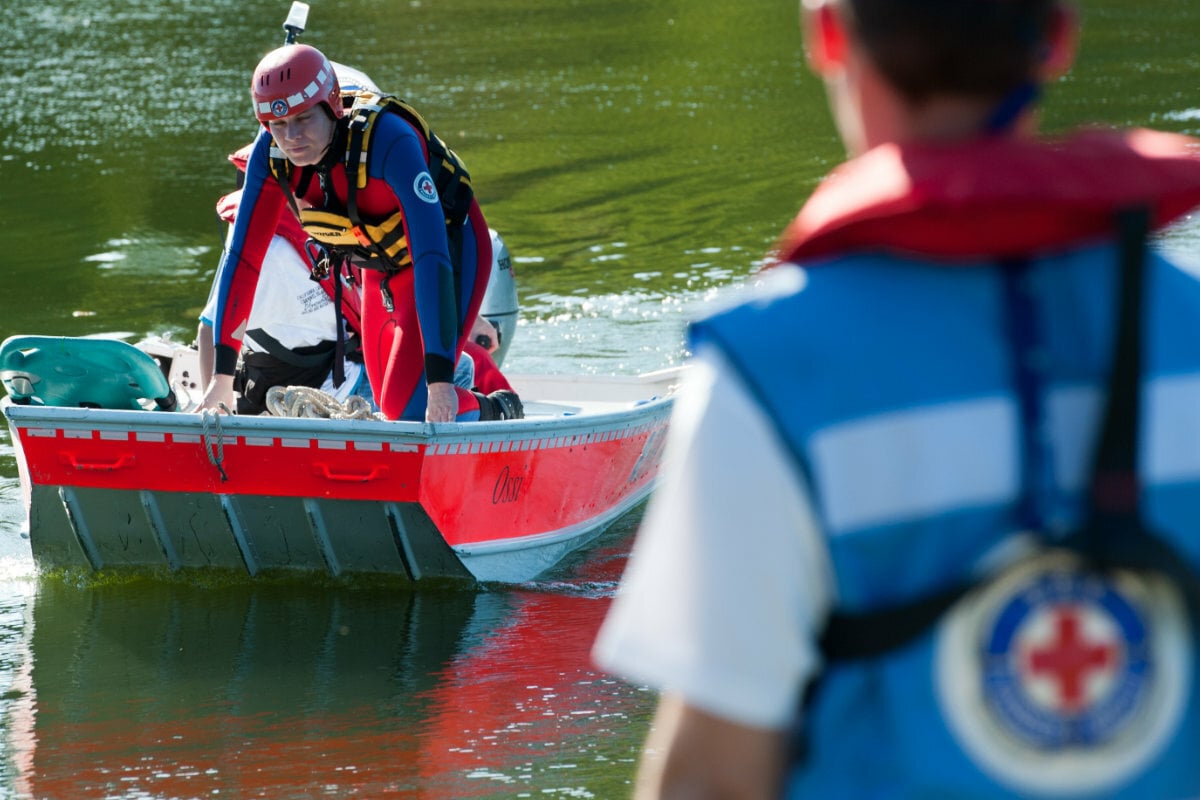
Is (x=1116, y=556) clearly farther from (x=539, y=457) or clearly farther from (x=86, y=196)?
(x=86, y=196)

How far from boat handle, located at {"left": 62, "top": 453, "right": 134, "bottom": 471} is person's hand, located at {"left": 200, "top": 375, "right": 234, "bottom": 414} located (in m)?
0.33

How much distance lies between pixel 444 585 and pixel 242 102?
14.0 m

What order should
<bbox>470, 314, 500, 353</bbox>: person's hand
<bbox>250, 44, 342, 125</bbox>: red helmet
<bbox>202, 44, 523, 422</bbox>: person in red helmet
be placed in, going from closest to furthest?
<bbox>250, 44, 342, 125</bbox>: red helmet < <bbox>202, 44, 523, 422</bbox>: person in red helmet < <bbox>470, 314, 500, 353</bbox>: person's hand

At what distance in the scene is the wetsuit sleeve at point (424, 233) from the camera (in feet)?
19.0

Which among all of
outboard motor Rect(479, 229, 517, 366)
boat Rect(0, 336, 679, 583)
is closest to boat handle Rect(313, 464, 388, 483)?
boat Rect(0, 336, 679, 583)

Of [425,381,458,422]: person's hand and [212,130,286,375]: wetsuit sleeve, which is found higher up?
[212,130,286,375]: wetsuit sleeve

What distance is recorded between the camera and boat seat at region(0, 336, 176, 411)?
6.11 meters

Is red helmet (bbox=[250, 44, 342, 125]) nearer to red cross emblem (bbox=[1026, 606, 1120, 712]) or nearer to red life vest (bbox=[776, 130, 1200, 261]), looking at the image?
red life vest (bbox=[776, 130, 1200, 261])

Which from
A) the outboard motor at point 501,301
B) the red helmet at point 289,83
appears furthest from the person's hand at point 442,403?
the outboard motor at point 501,301

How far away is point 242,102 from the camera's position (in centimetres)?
1945

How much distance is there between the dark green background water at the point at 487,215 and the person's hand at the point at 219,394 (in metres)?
0.82

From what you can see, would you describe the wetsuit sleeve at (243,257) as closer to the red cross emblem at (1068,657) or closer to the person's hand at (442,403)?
the person's hand at (442,403)

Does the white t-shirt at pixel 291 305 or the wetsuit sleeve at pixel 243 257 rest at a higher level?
the wetsuit sleeve at pixel 243 257

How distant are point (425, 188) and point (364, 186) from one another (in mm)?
239
